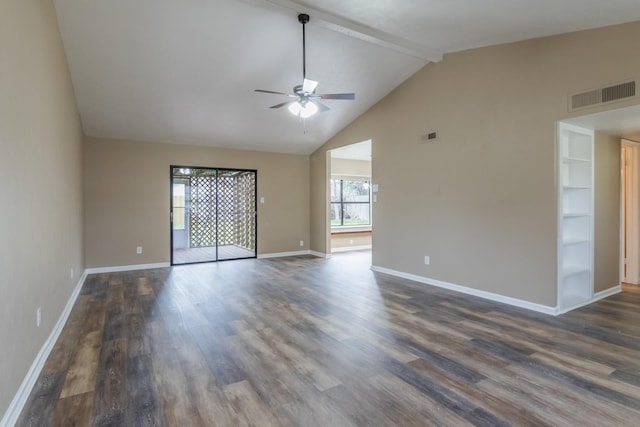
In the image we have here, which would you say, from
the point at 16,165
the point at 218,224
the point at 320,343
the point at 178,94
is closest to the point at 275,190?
the point at 218,224

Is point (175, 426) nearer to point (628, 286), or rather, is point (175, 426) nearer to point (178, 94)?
point (178, 94)

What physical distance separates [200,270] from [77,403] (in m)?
4.18

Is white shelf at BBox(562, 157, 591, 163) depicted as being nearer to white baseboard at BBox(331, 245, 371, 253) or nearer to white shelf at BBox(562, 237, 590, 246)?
white shelf at BBox(562, 237, 590, 246)

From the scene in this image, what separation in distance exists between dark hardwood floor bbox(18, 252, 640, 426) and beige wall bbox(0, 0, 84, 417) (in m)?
0.37

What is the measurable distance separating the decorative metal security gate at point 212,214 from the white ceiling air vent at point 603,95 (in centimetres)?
590

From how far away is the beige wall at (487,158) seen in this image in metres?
3.54

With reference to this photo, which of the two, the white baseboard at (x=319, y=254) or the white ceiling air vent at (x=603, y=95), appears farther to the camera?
the white baseboard at (x=319, y=254)

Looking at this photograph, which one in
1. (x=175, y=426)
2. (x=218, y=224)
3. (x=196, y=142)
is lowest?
(x=175, y=426)

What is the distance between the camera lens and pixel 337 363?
2539mm

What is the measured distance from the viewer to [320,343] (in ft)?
9.54

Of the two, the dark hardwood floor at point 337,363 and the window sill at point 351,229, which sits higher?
the window sill at point 351,229

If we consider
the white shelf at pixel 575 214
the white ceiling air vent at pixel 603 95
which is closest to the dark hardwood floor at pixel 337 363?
the white shelf at pixel 575 214

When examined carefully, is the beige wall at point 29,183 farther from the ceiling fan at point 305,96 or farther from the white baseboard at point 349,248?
the white baseboard at point 349,248

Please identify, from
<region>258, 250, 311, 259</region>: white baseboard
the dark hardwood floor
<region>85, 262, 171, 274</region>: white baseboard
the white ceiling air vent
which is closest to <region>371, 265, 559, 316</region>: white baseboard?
the dark hardwood floor
